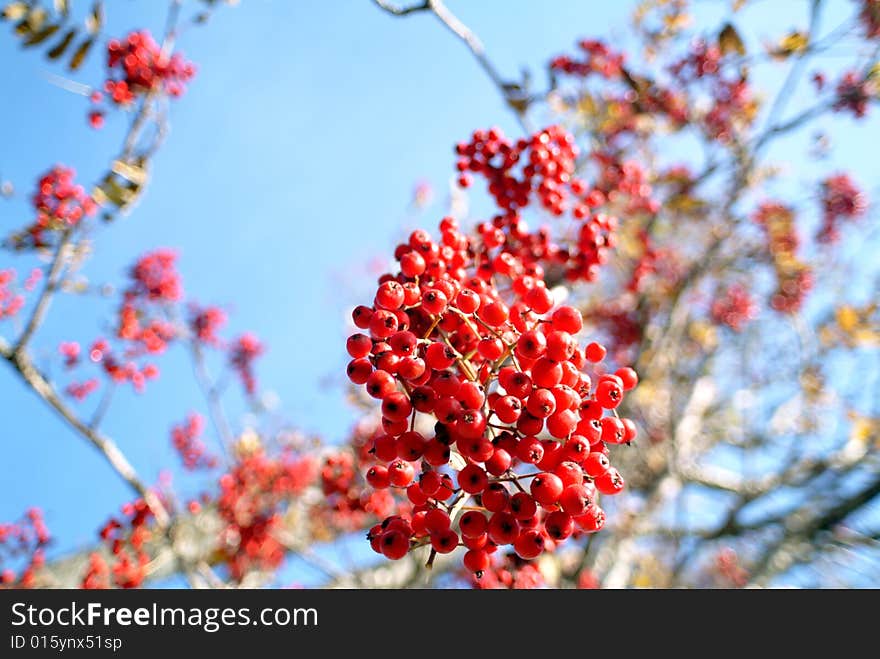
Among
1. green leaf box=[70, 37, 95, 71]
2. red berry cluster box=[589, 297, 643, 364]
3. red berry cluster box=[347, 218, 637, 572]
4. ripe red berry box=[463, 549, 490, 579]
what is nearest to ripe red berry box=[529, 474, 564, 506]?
red berry cluster box=[347, 218, 637, 572]

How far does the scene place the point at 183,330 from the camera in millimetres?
5309

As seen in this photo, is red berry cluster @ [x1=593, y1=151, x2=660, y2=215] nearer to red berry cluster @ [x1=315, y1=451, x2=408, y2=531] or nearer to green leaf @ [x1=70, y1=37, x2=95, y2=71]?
red berry cluster @ [x1=315, y1=451, x2=408, y2=531]

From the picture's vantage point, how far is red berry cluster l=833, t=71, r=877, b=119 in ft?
13.3

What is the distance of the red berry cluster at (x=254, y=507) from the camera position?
5359 millimetres

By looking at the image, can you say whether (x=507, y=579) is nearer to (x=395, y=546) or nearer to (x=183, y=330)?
(x=395, y=546)

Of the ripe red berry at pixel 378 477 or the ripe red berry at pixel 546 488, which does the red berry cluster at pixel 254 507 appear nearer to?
the ripe red berry at pixel 378 477

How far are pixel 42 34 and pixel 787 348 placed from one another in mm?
9101

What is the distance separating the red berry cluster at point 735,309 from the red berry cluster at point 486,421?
736cm

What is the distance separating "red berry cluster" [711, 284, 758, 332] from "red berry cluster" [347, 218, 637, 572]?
736 cm

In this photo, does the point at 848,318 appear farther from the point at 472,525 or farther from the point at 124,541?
the point at 124,541

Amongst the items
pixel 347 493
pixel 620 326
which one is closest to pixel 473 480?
pixel 347 493

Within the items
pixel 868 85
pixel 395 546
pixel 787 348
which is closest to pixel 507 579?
pixel 395 546

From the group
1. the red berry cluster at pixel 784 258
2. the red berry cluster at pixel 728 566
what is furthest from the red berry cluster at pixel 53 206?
the red berry cluster at pixel 728 566

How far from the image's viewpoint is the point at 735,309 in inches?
324
